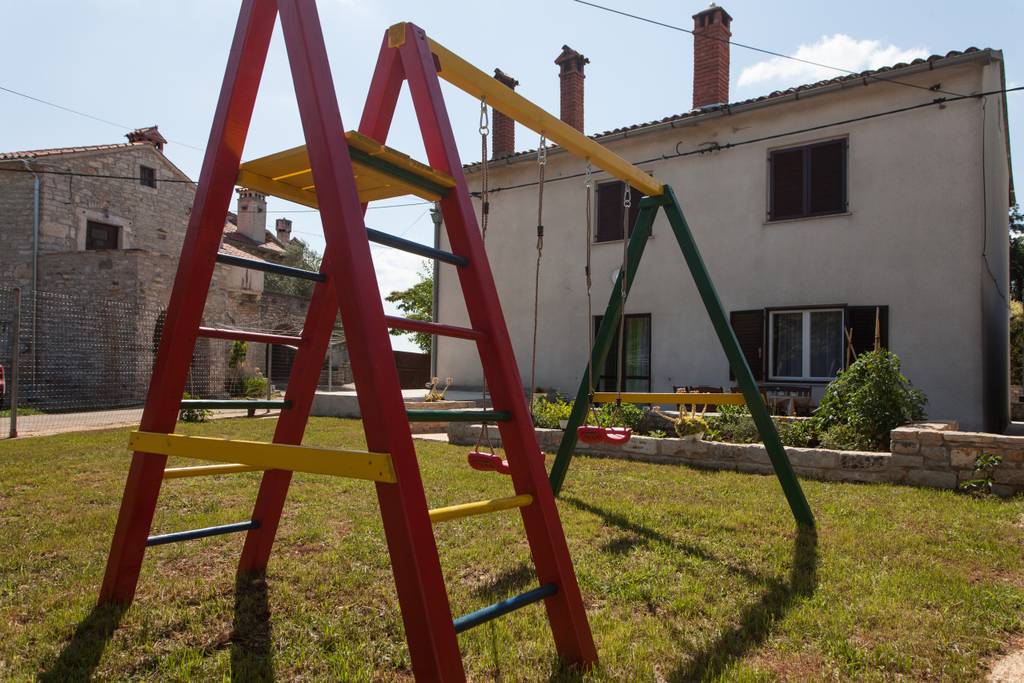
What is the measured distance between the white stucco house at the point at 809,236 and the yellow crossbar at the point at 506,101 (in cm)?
741

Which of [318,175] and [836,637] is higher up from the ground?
[318,175]

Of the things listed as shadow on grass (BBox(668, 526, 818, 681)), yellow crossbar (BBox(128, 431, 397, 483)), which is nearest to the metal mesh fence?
yellow crossbar (BBox(128, 431, 397, 483))

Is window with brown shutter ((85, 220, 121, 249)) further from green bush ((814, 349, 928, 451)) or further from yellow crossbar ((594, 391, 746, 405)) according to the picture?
green bush ((814, 349, 928, 451))

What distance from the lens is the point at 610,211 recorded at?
40.0 feet

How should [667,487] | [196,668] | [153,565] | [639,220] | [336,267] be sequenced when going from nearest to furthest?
[336,267] → [196,668] → [153,565] → [639,220] → [667,487]

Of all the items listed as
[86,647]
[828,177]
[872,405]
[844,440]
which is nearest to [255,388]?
[828,177]

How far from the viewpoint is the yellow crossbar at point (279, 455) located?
1.72m

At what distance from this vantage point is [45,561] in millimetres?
3127

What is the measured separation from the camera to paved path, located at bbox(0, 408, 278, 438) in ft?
29.9

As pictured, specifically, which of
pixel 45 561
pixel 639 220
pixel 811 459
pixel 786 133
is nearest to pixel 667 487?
pixel 811 459

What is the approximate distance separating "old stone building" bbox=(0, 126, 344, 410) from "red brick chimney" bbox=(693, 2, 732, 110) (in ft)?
36.7

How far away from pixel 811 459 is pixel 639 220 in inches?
121

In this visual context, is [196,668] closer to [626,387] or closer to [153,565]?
[153,565]

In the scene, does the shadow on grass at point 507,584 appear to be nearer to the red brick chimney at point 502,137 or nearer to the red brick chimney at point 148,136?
the red brick chimney at point 502,137
